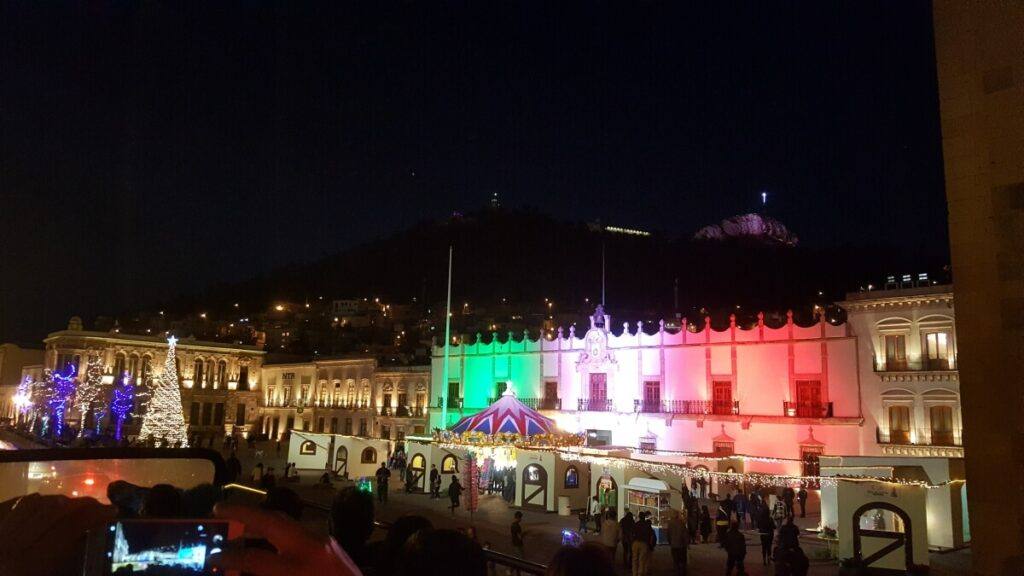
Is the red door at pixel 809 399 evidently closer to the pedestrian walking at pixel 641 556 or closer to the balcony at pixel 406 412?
the pedestrian walking at pixel 641 556

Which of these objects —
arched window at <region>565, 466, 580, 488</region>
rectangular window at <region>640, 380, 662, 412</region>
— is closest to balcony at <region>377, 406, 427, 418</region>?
rectangular window at <region>640, 380, 662, 412</region>

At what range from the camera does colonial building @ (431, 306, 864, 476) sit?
2836cm

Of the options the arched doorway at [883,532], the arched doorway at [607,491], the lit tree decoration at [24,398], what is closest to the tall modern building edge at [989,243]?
the arched doorway at [883,532]

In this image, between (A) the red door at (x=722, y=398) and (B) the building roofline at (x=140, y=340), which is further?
(B) the building roofline at (x=140, y=340)

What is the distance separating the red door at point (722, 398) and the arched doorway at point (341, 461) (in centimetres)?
1757

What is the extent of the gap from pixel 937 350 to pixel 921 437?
338 centimetres

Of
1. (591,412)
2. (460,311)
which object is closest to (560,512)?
(591,412)

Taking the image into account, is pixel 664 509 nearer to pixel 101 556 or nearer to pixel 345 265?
pixel 101 556

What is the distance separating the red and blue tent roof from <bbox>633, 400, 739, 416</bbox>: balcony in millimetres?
9067

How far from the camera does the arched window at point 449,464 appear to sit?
28625mm

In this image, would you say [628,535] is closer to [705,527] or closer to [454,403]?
[705,527]

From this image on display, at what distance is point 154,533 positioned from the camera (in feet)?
7.14

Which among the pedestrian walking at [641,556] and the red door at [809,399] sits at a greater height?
the red door at [809,399]

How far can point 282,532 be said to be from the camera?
5.96ft
